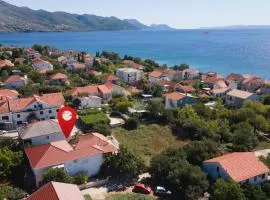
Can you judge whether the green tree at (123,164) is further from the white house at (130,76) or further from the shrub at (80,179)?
the white house at (130,76)

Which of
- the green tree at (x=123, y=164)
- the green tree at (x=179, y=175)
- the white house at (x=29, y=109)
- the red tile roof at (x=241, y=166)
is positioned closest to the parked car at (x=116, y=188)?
the green tree at (x=123, y=164)

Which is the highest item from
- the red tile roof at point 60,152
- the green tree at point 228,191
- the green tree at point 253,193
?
the red tile roof at point 60,152

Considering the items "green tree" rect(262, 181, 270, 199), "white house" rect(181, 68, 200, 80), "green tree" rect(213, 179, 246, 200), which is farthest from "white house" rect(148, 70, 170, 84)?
"green tree" rect(213, 179, 246, 200)

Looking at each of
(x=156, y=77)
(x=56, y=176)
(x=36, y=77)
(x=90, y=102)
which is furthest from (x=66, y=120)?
(x=156, y=77)

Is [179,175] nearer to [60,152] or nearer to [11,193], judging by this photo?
[60,152]

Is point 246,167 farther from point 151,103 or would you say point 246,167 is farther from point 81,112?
point 81,112

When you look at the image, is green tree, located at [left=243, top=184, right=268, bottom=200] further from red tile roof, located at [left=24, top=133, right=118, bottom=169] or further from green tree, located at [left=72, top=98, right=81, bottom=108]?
green tree, located at [left=72, top=98, right=81, bottom=108]
